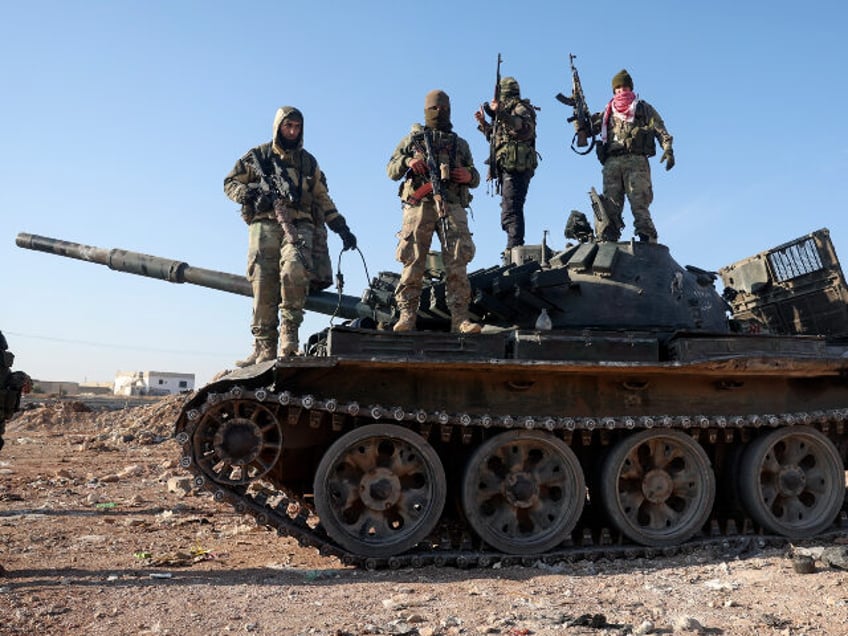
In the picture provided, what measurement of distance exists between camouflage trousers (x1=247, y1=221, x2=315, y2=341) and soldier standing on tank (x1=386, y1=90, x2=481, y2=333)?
118 centimetres

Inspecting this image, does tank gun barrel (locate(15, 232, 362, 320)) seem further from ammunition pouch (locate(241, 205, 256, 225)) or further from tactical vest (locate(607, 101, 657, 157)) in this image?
tactical vest (locate(607, 101, 657, 157))

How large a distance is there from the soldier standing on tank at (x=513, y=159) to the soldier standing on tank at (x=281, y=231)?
3959 millimetres

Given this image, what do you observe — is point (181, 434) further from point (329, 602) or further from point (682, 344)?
point (682, 344)

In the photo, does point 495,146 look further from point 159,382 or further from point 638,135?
point 159,382

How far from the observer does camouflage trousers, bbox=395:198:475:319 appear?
9.20 metres

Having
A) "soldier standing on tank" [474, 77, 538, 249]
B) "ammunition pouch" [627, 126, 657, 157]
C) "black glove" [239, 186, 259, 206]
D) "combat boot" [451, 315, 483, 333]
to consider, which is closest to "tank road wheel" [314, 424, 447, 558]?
"combat boot" [451, 315, 483, 333]

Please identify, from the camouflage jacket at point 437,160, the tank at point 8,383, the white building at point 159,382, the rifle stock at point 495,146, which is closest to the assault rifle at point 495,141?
the rifle stock at point 495,146

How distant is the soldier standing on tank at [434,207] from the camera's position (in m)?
9.20

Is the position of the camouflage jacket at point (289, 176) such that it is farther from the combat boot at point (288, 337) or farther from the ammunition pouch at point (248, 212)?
the combat boot at point (288, 337)

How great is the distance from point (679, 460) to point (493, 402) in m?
2.35

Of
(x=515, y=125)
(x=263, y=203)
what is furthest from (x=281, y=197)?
(x=515, y=125)

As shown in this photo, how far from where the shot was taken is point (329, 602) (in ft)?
20.8

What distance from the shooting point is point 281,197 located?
968 centimetres

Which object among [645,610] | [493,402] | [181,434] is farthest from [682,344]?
[181,434]
